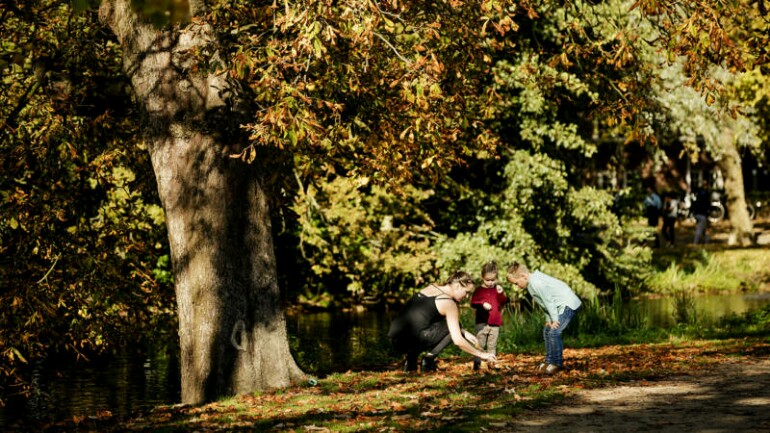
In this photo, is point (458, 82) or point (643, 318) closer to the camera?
point (458, 82)

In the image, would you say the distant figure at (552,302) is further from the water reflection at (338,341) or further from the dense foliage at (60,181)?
the dense foliage at (60,181)

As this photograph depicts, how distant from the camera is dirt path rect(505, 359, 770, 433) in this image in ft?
27.5

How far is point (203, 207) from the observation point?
39.6ft

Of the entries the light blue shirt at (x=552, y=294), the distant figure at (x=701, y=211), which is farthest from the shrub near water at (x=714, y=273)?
the light blue shirt at (x=552, y=294)

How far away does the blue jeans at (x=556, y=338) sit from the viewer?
1151cm

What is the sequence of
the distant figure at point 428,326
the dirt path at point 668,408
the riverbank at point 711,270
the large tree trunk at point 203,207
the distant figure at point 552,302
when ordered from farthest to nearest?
1. the riverbank at point 711,270
2. the distant figure at point 428,326
3. the large tree trunk at point 203,207
4. the distant figure at point 552,302
5. the dirt path at point 668,408

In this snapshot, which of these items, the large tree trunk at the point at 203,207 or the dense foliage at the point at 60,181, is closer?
the large tree trunk at the point at 203,207

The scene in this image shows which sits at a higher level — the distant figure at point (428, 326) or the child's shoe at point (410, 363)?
the distant figure at point (428, 326)

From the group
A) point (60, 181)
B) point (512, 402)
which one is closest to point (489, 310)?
point (512, 402)

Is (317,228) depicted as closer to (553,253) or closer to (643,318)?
(553,253)

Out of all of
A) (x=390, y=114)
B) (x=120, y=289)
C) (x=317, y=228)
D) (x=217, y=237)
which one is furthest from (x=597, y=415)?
(x=317, y=228)

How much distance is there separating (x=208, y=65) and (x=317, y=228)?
15657 millimetres

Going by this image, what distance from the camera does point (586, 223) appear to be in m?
24.7

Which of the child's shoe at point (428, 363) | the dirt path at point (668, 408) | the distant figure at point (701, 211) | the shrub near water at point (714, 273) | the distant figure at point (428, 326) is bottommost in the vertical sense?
the dirt path at point (668, 408)
